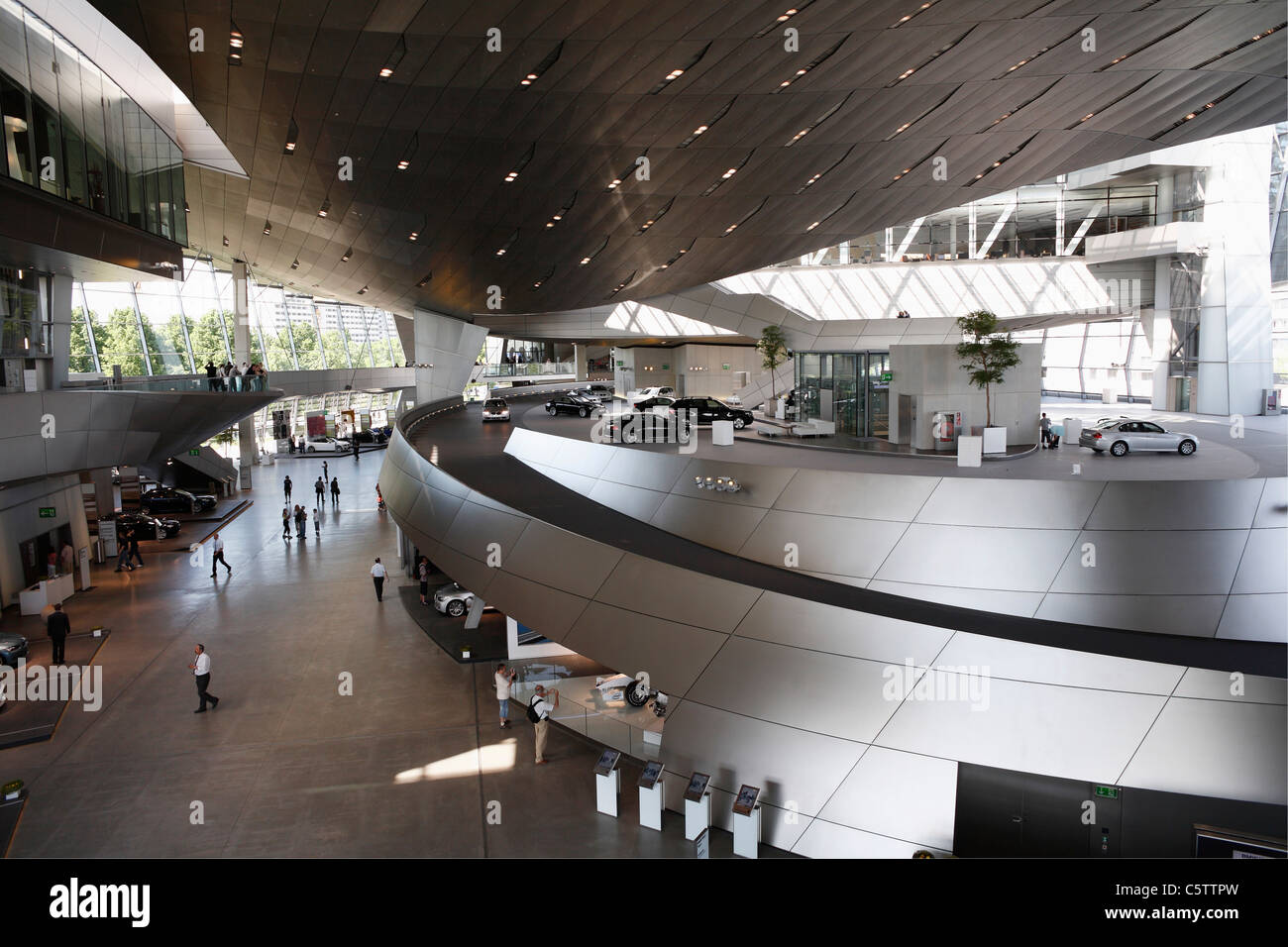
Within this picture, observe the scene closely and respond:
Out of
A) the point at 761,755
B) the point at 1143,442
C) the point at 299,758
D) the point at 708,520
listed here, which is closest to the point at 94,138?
the point at 299,758

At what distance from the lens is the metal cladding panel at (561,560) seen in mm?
13055

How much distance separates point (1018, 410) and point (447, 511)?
1261cm

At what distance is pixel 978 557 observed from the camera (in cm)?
1152

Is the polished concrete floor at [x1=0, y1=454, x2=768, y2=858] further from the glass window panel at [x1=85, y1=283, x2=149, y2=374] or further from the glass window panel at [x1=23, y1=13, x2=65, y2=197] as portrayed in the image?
the glass window panel at [x1=85, y1=283, x2=149, y2=374]

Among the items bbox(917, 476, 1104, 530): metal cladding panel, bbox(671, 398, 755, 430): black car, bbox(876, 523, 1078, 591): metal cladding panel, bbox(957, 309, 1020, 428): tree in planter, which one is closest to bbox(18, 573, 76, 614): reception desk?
bbox(671, 398, 755, 430): black car

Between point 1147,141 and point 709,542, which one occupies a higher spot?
point 1147,141

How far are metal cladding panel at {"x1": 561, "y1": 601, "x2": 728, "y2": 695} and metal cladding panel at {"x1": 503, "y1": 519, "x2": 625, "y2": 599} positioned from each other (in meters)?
0.49

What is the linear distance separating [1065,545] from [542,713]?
27.4ft

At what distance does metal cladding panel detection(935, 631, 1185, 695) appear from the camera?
862 cm

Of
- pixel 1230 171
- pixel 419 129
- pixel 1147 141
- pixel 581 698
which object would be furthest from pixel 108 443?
pixel 1230 171

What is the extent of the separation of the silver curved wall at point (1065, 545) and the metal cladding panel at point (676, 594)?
217cm

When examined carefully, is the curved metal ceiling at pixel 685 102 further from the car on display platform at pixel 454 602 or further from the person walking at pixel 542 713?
the car on display platform at pixel 454 602
